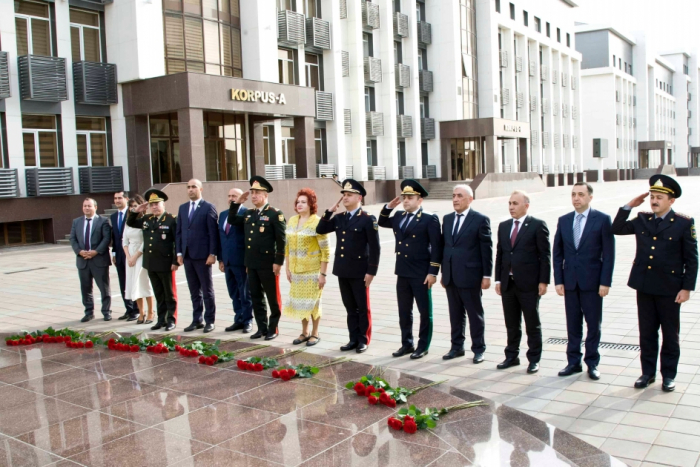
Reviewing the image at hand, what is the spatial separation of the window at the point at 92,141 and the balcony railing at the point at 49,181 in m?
1.18

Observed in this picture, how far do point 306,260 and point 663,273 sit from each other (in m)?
3.83

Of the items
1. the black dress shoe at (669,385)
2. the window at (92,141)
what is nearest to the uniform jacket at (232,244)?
the black dress shoe at (669,385)

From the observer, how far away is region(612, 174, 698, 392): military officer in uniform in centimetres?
593

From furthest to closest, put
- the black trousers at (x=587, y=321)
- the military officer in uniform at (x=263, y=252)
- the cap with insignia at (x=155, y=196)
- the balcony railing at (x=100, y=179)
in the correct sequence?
1. the balcony railing at (x=100, y=179)
2. the cap with insignia at (x=155, y=196)
3. the military officer in uniform at (x=263, y=252)
4. the black trousers at (x=587, y=321)

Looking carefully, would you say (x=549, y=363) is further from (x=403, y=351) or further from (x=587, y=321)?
(x=403, y=351)

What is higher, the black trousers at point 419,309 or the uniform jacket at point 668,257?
the uniform jacket at point 668,257

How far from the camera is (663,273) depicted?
5.96m

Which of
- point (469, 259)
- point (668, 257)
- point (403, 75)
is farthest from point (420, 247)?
point (403, 75)

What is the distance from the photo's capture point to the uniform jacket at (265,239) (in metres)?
8.43

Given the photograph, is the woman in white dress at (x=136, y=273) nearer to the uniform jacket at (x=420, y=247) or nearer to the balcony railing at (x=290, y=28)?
the uniform jacket at (x=420, y=247)

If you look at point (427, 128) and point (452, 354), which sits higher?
point (427, 128)

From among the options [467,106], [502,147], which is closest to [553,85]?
[502,147]

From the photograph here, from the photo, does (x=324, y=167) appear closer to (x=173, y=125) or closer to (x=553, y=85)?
(x=173, y=125)

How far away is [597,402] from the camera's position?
5.68 meters
